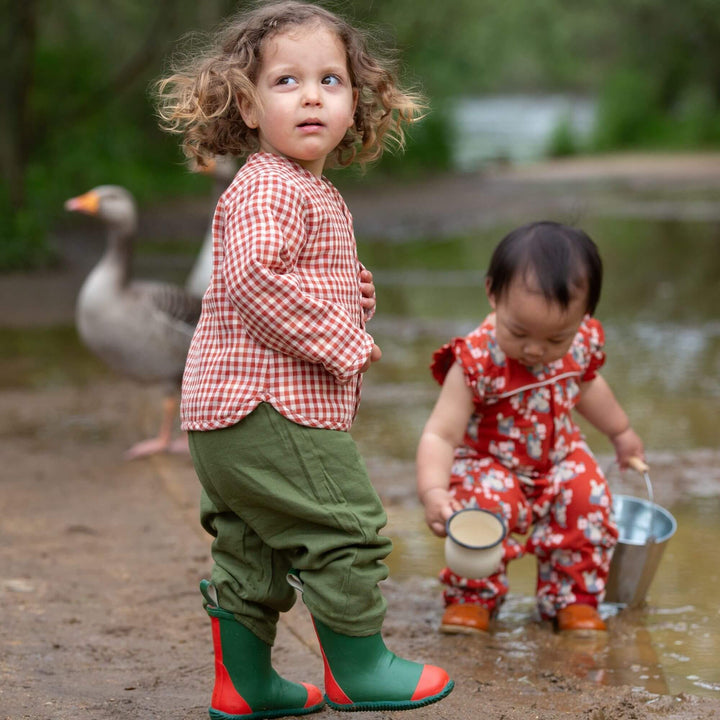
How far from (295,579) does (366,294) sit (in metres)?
0.58

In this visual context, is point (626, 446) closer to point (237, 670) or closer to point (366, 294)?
point (366, 294)

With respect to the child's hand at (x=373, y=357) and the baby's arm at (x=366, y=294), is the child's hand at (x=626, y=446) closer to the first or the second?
the baby's arm at (x=366, y=294)

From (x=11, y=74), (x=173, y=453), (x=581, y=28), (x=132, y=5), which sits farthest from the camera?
(x=581, y=28)

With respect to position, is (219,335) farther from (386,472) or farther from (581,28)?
(581,28)

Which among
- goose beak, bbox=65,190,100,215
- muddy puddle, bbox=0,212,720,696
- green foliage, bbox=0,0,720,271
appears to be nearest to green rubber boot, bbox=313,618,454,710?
muddy puddle, bbox=0,212,720,696

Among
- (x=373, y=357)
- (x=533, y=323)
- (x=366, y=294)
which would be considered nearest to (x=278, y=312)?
(x=373, y=357)

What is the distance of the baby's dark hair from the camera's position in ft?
9.12

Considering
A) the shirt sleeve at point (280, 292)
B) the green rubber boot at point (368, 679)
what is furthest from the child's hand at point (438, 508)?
the shirt sleeve at point (280, 292)

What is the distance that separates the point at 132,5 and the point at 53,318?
4.81 m

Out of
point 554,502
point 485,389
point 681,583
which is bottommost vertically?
point 681,583

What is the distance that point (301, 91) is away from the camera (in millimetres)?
2227

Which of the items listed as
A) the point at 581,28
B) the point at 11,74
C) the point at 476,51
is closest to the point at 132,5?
the point at 11,74

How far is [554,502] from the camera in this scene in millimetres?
3051

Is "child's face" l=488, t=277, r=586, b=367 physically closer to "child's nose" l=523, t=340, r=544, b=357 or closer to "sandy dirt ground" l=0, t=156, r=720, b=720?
"child's nose" l=523, t=340, r=544, b=357
